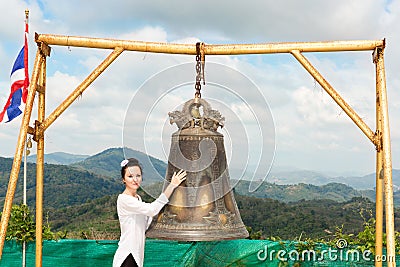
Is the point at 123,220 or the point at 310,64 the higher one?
the point at 310,64

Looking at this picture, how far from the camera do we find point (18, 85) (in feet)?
19.3

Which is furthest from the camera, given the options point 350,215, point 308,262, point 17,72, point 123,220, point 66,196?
point 66,196

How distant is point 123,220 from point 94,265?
7.63ft

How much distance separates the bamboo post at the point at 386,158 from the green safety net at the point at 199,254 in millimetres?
1773

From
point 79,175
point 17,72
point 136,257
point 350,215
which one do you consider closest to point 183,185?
point 136,257

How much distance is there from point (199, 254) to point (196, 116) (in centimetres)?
316

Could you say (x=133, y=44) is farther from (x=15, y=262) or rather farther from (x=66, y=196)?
(x=66, y=196)

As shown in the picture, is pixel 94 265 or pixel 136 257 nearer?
pixel 136 257

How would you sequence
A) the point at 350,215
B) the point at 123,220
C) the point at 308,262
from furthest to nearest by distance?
the point at 350,215, the point at 308,262, the point at 123,220

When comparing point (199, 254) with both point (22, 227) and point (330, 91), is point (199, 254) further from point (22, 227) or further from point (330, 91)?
point (330, 91)

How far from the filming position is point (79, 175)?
35531 mm

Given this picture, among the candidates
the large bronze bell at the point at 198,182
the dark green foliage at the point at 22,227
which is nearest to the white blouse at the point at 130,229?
the large bronze bell at the point at 198,182

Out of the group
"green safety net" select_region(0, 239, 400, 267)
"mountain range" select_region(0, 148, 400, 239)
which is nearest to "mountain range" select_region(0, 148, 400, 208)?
"mountain range" select_region(0, 148, 400, 239)

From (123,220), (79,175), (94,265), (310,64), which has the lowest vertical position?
(94,265)
